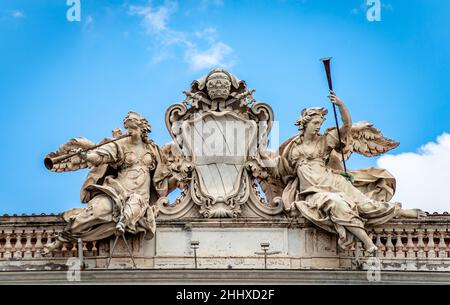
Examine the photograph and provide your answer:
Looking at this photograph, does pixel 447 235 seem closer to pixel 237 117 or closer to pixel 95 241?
pixel 237 117

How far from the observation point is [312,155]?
33688mm

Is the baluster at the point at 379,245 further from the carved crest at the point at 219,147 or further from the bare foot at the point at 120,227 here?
the bare foot at the point at 120,227

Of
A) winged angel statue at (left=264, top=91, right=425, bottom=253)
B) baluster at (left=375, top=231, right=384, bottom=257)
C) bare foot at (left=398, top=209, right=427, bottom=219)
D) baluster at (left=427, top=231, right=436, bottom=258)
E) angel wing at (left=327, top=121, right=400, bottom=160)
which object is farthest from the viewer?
angel wing at (left=327, top=121, right=400, bottom=160)

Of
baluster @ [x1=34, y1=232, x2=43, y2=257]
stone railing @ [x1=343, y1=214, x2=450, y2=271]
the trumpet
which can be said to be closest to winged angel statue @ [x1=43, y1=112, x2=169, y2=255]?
the trumpet

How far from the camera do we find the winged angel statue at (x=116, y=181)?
107 feet

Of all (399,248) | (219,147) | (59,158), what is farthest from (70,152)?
(399,248)

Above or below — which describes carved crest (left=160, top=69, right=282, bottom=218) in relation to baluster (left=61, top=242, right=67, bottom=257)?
above

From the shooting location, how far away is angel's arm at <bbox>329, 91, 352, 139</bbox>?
110 ft

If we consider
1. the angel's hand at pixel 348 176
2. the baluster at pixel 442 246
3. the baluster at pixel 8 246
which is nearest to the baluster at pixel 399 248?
the baluster at pixel 442 246

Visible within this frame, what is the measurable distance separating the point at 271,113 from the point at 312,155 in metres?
1.26

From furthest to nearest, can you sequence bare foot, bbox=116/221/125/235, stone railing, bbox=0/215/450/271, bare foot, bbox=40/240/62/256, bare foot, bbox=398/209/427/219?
bare foot, bbox=398/209/427/219 → bare foot, bbox=40/240/62/256 → stone railing, bbox=0/215/450/271 → bare foot, bbox=116/221/125/235

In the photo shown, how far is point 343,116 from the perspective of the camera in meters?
33.6

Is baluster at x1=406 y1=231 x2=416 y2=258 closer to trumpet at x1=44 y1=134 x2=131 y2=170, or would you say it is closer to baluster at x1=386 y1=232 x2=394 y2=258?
baluster at x1=386 y1=232 x2=394 y2=258

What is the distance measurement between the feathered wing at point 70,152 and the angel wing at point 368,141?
17.3 ft
